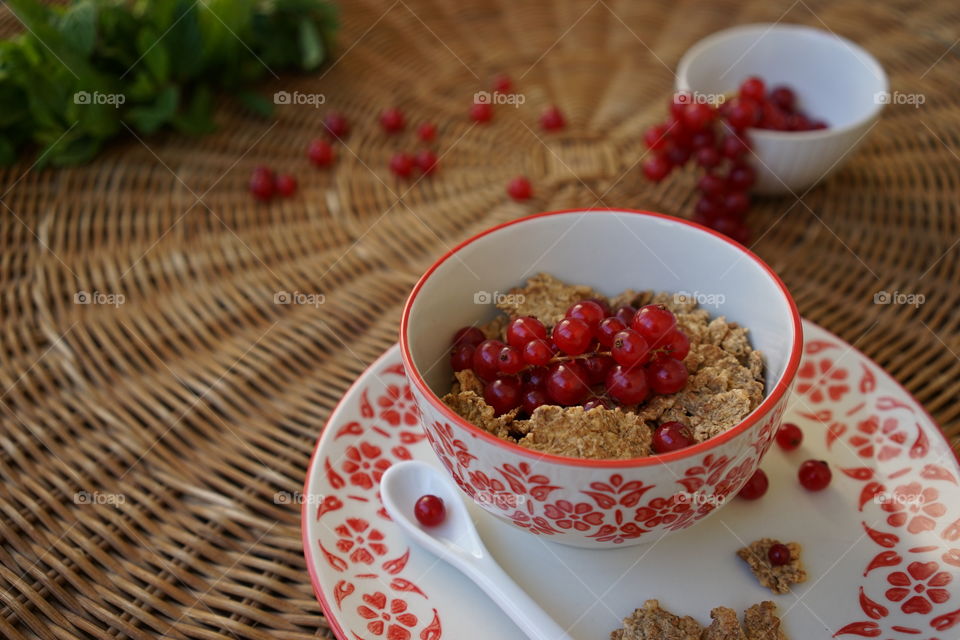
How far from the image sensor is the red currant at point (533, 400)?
748 millimetres

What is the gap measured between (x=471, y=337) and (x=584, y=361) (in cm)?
13

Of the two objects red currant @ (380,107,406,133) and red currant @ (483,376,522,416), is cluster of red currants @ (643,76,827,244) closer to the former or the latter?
red currant @ (380,107,406,133)

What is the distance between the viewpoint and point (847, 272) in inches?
44.0

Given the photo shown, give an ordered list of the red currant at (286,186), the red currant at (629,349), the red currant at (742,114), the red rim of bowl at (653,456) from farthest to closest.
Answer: the red currant at (286,186), the red currant at (742,114), the red currant at (629,349), the red rim of bowl at (653,456)

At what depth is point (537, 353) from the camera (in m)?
0.75

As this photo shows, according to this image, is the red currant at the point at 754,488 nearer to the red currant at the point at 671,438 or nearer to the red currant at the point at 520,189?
the red currant at the point at 671,438

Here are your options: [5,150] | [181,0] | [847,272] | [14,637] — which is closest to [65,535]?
[14,637]

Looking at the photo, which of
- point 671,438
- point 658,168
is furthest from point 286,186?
point 671,438

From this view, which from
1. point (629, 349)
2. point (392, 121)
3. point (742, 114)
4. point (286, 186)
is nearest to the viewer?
point (629, 349)

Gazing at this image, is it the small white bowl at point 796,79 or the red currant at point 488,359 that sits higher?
the small white bowl at point 796,79

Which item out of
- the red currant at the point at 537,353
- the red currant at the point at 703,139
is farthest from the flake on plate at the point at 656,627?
the red currant at the point at 703,139

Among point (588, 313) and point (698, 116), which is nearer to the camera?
point (588, 313)

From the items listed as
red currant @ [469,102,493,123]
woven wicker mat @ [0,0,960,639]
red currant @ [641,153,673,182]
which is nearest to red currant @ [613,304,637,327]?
woven wicker mat @ [0,0,960,639]

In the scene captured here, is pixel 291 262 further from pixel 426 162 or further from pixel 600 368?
pixel 600 368
